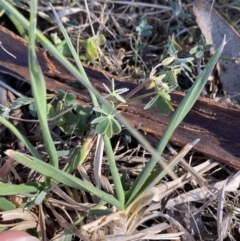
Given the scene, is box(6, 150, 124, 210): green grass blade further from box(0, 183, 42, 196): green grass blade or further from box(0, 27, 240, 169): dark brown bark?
box(0, 27, 240, 169): dark brown bark

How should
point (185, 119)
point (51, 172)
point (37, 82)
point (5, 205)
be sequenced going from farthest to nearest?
point (185, 119) < point (5, 205) < point (51, 172) < point (37, 82)

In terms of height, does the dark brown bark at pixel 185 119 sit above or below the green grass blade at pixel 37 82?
below

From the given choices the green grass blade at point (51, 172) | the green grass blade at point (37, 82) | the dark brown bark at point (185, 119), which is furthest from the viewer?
the dark brown bark at point (185, 119)

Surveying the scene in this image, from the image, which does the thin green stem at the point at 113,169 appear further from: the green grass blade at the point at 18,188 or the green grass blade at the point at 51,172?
the green grass blade at the point at 18,188

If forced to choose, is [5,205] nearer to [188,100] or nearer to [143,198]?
[143,198]

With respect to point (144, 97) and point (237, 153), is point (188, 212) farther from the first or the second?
point (144, 97)

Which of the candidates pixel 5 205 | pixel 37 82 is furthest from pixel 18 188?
pixel 37 82

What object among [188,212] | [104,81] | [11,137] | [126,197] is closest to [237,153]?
[188,212]

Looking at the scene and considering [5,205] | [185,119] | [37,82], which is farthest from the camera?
[185,119]

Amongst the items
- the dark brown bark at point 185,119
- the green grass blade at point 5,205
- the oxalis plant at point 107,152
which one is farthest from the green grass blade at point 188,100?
the green grass blade at point 5,205

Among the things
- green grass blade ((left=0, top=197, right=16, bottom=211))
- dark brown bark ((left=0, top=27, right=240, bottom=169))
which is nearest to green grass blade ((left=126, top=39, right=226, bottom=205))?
dark brown bark ((left=0, top=27, right=240, bottom=169))

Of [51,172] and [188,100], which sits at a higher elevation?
[188,100]
